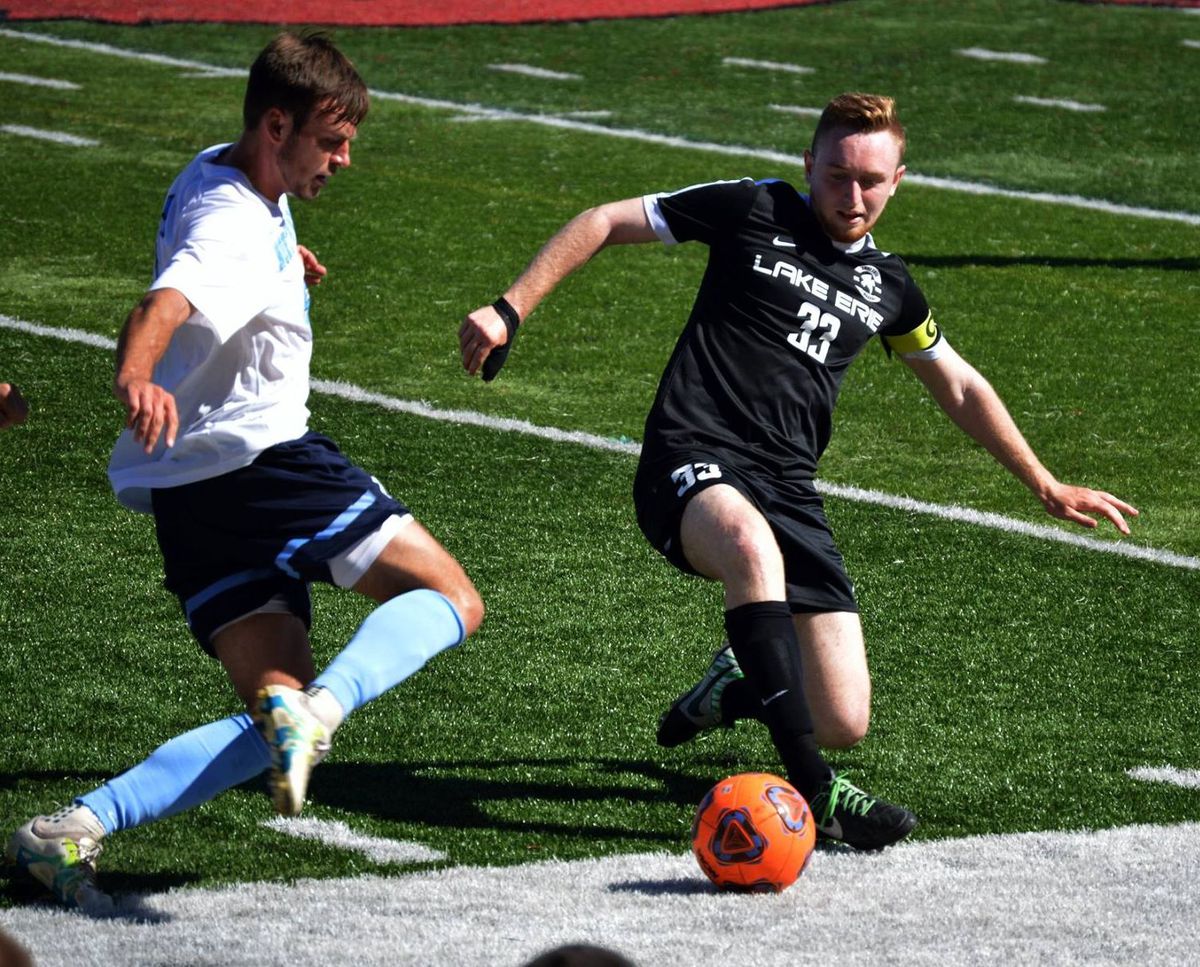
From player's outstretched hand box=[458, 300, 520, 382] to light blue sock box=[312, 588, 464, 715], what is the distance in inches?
25.4

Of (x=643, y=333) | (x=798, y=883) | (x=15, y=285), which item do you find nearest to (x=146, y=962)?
(x=798, y=883)

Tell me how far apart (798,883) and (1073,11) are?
23798 millimetres

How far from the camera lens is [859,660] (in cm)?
542

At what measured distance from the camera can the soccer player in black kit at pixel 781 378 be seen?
5.20m

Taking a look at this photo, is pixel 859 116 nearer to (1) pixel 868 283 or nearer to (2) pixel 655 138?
(1) pixel 868 283

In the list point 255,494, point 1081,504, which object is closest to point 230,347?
point 255,494

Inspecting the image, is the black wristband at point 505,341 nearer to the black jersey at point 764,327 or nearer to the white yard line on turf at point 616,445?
the black jersey at point 764,327

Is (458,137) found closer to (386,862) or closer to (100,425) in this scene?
(100,425)

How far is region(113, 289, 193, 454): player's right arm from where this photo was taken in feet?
13.0

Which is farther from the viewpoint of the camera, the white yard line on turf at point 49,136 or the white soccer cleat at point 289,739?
the white yard line on turf at point 49,136

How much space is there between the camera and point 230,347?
4.42 m

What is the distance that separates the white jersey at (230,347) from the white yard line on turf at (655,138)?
10.2 metres

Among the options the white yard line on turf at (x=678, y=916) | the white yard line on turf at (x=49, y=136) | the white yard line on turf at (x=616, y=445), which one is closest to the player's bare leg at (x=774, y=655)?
the white yard line on turf at (x=678, y=916)

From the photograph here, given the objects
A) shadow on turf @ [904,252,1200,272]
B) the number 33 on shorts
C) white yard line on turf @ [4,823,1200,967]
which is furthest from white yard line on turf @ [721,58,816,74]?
white yard line on turf @ [4,823,1200,967]
